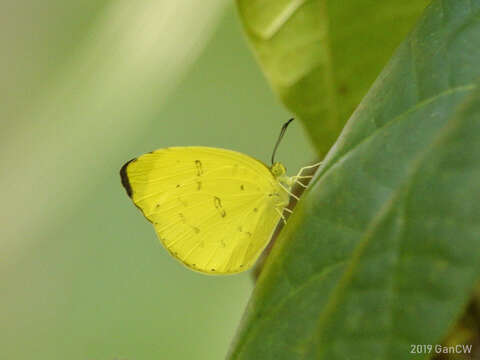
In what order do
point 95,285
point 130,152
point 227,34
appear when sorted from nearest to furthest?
point 227,34 → point 130,152 → point 95,285

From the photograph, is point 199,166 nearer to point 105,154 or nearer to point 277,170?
point 277,170

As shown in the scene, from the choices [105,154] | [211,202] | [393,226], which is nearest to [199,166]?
[211,202]

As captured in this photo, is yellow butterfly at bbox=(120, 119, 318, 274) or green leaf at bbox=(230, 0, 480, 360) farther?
yellow butterfly at bbox=(120, 119, 318, 274)

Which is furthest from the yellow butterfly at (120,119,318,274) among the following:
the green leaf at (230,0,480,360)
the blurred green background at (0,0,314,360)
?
the green leaf at (230,0,480,360)

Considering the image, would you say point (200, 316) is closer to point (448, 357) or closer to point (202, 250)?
point (202, 250)

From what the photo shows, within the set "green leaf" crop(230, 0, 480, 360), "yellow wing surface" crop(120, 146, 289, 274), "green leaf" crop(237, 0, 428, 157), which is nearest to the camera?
"green leaf" crop(230, 0, 480, 360)

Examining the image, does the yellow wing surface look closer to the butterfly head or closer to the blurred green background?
the butterfly head

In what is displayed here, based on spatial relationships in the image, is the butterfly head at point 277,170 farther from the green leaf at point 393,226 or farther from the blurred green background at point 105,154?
the green leaf at point 393,226

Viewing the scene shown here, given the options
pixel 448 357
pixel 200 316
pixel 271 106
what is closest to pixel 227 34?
pixel 271 106
